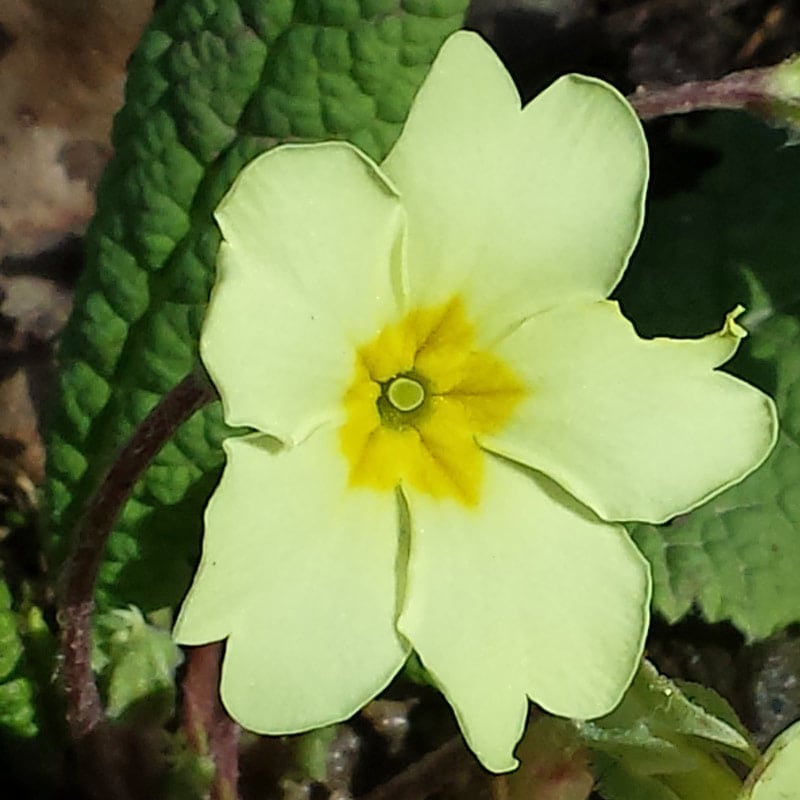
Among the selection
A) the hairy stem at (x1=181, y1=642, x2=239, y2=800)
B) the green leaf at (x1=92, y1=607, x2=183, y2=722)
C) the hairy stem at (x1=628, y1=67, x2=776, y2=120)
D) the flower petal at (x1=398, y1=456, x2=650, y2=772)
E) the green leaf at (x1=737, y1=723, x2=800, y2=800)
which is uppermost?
the hairy stem at (x1=628, y1=67, x2=776, y2=120)

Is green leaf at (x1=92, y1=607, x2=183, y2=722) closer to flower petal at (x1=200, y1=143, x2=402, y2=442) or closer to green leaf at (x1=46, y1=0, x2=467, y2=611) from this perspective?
green leaf at (x1=46, y1=0, x2=467, y2=611)

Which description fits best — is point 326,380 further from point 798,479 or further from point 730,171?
point 730,171

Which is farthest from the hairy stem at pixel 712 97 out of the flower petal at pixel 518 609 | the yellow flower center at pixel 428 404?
the flower petal at pixel 518 609

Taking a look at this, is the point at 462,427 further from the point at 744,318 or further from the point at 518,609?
the point at 744,318

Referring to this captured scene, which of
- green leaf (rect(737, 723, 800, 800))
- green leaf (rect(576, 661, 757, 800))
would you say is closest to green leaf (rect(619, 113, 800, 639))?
green leaf (rect(576, 661, 757, 800))

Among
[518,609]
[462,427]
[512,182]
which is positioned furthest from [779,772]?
[512,182]

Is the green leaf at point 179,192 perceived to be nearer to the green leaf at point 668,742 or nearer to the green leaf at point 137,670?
the green leaf at point 137,670
